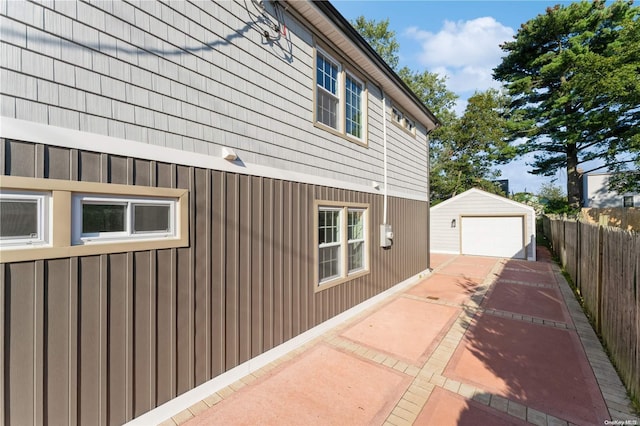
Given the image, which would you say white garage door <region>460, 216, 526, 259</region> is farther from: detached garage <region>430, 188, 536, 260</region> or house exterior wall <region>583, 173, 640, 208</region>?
house exterior wall <region>583, 173, 640, 208</region>

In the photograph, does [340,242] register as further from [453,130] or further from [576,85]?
[453,130]

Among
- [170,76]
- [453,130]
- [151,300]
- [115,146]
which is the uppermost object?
[453,130]

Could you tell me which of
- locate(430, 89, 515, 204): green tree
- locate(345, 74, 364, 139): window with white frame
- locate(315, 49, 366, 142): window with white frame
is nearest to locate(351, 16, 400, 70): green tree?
locate(430, 89, 515, 204): green tree

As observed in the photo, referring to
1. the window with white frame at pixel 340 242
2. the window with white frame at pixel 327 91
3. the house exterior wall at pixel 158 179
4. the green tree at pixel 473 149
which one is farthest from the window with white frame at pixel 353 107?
the green tree at pixel 473 149

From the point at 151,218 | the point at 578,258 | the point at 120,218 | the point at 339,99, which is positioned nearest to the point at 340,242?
→ the point at 339,99

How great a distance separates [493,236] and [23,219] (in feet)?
52.3

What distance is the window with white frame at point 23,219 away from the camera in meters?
1.96

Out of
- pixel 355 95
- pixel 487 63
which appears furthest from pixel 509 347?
pixel 487 63

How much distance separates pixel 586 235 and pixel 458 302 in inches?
129

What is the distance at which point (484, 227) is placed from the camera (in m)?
13.9

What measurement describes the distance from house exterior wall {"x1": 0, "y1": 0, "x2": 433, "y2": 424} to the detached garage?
12.2 metres

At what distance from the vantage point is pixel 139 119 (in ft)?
8.58

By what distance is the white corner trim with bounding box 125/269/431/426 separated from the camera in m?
2.69

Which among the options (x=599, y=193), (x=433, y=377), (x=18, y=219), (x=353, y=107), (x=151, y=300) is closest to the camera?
(x=18, y=219)
